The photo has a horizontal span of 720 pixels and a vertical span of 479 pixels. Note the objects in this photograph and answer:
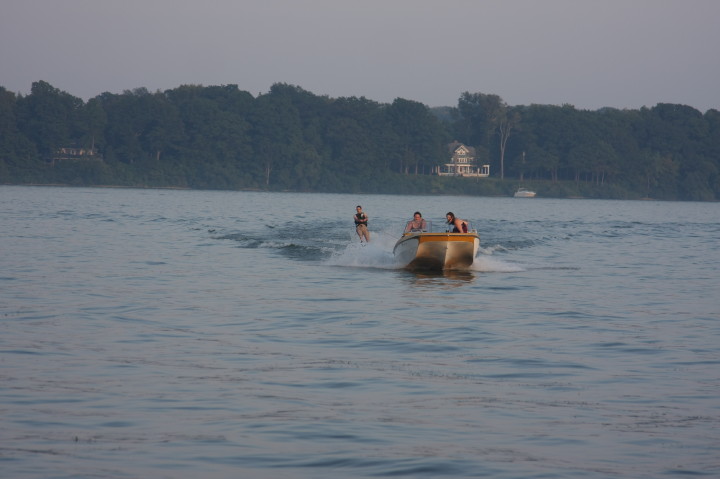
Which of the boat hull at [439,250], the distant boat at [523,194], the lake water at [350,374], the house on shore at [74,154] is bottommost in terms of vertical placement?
the lake water at [350,374]

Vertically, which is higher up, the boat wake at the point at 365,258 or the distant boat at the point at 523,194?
the distant boat at the point at 523,194

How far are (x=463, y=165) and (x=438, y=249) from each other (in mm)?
154763

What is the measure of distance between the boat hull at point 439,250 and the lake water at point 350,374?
2.21ft

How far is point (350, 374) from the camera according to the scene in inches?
469

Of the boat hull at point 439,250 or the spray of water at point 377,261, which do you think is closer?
the boat hull at point 439,250

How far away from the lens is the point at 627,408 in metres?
10.5

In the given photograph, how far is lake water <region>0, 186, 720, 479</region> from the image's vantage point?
8.52m

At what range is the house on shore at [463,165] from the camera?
585ft

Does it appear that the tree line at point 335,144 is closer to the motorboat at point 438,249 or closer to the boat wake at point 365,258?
the boat wake at point 365,258

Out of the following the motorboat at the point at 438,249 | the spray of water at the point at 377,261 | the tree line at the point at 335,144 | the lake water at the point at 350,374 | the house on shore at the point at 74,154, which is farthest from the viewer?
the tree line at the point at 335,144

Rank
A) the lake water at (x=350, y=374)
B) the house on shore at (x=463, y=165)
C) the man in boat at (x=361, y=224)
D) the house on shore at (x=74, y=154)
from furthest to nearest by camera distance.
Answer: the house on shore at (x=463, y=165) < the house on shore at (x=74, y=154) < the man in boat at (x=361, y=224) < the lake water at (x=350, y=374)

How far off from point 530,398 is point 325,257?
21.3 meters

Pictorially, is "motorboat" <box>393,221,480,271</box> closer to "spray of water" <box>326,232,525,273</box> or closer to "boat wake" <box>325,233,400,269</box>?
"spray of water" <box>326,232,525,273</box>

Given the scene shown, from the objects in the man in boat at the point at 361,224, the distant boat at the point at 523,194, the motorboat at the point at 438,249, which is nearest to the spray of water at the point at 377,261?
the man in boat at the point at 361,224
